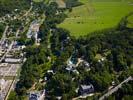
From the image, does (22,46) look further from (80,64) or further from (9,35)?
(80,64)

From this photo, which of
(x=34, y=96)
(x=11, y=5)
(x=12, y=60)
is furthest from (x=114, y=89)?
(x=11, y=5)

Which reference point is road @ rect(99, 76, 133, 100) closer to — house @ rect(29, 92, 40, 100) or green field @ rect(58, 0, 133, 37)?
house @ rect(29, 92, 40, 100)

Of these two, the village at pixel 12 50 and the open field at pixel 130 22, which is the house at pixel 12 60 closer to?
the village at pixel 12 50

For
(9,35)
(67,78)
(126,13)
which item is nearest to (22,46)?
(9,35)

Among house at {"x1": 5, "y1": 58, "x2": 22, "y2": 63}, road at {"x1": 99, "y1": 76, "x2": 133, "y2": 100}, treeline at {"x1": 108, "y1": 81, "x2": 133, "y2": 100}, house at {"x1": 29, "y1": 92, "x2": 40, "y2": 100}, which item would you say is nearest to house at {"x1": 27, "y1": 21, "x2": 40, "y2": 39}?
house at {"x1": 5, "y1": 58, "x2": 22, "y2": 63}

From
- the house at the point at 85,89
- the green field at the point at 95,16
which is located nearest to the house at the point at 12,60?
the green field at the point at 95,16
